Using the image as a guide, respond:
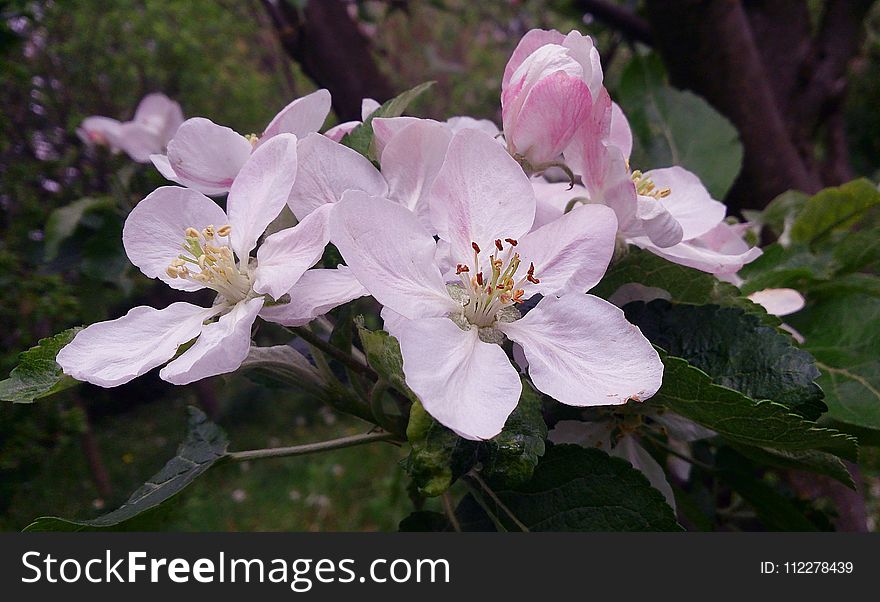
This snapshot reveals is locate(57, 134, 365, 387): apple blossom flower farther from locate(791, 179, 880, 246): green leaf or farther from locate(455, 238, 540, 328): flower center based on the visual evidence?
locate(791, 179, 880, 246): green leaf

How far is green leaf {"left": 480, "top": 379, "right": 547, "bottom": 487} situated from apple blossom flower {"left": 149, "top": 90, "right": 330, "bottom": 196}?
0.99 ft

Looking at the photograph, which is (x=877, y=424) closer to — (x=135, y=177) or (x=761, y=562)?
(x=761, y=562)

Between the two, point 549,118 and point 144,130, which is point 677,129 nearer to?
point 549,118

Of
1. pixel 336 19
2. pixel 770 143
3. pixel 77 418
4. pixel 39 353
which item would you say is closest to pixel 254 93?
pixel 336 19

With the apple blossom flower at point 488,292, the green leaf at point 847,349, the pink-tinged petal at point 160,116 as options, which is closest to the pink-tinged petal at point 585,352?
the apple blossom flower at point 488,292

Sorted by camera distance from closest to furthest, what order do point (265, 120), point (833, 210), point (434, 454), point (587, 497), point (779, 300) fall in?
point (434, 454)
point (587, 497)
point (779, 300)
point (833, 210)
point (265, 120)

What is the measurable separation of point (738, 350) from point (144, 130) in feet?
3.71

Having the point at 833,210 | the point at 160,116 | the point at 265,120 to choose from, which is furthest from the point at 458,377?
the point at 265,120

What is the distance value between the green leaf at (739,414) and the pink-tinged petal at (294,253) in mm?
254

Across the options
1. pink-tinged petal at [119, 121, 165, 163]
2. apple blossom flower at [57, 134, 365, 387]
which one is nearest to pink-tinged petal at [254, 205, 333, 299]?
apple blossom flower at [57, 134, 365, 387]

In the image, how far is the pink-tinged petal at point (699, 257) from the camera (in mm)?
536

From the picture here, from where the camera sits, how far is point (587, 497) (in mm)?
501

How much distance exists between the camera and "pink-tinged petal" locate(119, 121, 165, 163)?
1224 mm

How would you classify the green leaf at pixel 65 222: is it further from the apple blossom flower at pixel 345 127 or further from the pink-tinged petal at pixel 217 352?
the pink-tinged petal at pixel 217 352
